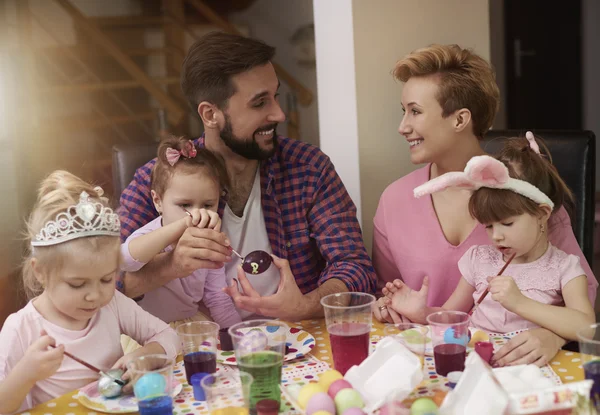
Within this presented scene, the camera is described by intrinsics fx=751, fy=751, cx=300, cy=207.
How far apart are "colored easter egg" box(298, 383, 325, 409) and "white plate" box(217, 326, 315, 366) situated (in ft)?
0.81

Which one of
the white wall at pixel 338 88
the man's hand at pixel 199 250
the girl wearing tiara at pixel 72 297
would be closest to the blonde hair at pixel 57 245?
the girl wearing tiara at pixel 72 297

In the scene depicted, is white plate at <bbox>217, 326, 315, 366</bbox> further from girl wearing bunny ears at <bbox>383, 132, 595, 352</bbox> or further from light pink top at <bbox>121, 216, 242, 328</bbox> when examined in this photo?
light pink top at <bbox>121, 216, 242, 328</bbox>

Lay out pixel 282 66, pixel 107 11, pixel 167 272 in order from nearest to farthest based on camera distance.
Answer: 1. pixel 167 272
2. pixel 107 11
3. pixel 282 66

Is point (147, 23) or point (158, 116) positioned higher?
point (147, 23)

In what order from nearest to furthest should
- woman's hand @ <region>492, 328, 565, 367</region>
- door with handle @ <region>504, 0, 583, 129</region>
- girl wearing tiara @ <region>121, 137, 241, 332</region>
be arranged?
1. woman's hand @ <region>492, 328, 565, 367</region>
2. girl wearing tiara @ <region>121, 137, 241, 332</region>
3. door with handle @ <region>504, 0, 583, 129</region>

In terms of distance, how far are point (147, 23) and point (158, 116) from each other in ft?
2.59

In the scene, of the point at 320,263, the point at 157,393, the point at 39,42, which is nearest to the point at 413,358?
the point at 157,393

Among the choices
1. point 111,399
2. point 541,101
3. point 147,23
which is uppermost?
point 147,23

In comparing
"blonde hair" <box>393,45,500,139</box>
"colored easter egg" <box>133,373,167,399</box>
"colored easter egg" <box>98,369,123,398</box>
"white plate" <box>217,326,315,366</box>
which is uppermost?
"blonde hair" <box>393,45,500,139</box>

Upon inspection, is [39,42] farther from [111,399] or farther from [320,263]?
[111,399]

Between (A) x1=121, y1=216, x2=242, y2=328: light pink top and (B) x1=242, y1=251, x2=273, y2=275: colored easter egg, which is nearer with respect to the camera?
(B) x1=242, y1=251, x2=273, y2=275: colored easter egg

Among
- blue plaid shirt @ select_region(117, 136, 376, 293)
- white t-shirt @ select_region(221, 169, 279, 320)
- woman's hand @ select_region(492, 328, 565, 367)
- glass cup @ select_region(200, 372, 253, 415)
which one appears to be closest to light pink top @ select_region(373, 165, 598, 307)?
blue plaid shirt @ select_region(117, 136, 376, 293)

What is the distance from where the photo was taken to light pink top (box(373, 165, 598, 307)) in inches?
91.0

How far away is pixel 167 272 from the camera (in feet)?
6.92
